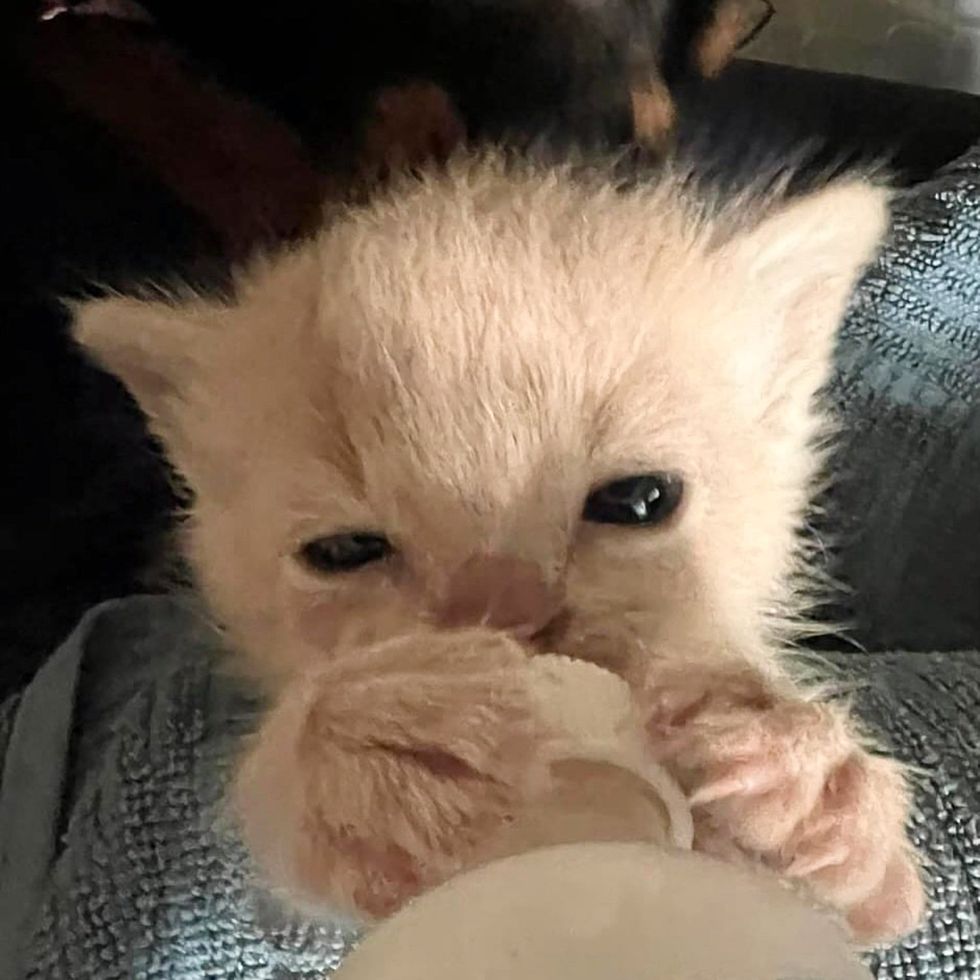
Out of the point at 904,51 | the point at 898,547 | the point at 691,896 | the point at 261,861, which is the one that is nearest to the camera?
the point at 691,896

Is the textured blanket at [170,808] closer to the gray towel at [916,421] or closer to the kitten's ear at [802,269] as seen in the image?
the gray towel at [916,421]

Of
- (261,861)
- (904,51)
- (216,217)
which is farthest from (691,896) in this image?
(904,51)

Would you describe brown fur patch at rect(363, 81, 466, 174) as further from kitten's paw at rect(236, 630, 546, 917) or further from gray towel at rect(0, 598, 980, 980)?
kitten's paw at rect(236, 630, 546, 917)

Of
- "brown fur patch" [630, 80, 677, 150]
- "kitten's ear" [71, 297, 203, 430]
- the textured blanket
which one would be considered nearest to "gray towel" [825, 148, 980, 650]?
the textured blanket

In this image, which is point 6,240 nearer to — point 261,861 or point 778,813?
point 261,861

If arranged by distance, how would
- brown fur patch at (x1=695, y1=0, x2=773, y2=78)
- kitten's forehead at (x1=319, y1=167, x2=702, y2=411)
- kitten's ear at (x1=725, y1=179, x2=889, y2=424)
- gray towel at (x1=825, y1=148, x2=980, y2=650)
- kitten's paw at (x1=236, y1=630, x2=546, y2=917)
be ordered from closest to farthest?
kitten's paw at (x1=236, y1=630, x2=546, y2=917) → kitten's forehead at (x1=319, y1=167, x2=702, y2=411) → kitten's ear at (x1=725, y1=179, x2=889, y2=424) → gray towel at (x1=825, y1=148, x2=980, y2=650) → brown fur patch at (x1=695, y1=0, x2=773, y2=78)

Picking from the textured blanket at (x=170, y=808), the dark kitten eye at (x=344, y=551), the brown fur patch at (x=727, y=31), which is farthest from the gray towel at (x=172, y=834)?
the brown fur patch at (x=727, y=31)
